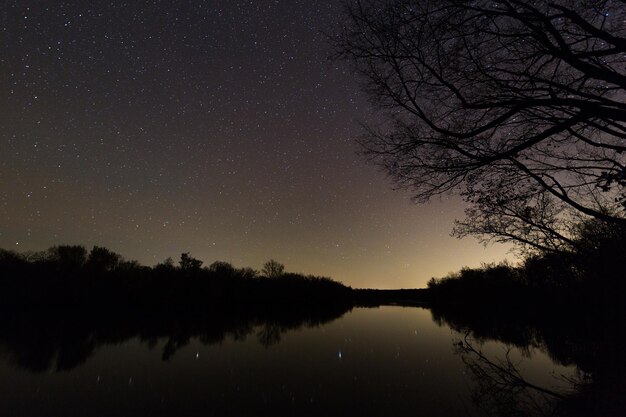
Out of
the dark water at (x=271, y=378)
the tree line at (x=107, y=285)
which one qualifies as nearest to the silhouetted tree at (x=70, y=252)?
the tree line at (x=107, y=285)

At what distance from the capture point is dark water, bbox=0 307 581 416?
710cm

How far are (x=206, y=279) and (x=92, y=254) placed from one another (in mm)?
22608

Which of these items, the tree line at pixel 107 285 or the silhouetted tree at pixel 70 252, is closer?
the tree line at pixel 107 285

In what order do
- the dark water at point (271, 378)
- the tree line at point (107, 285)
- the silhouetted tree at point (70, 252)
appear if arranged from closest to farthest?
the dark water at point (271, 378)
the tree line at point (107, 285)
the silhouetted tree at point (70, 252)

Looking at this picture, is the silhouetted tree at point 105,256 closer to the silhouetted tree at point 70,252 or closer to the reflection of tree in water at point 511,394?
the silhouetted tree at point 70,252

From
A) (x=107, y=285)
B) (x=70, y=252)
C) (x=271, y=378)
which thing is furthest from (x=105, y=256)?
(x=271, y=378)

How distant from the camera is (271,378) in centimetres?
973

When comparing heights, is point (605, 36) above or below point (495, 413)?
above

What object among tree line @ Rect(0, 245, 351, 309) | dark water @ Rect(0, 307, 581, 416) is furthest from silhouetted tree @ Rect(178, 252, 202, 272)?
dark water @ Rect(0, 307, 581, 416)

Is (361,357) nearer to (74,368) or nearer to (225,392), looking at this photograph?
(225,392)

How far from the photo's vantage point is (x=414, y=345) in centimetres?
1582

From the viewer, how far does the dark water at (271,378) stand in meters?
7.10

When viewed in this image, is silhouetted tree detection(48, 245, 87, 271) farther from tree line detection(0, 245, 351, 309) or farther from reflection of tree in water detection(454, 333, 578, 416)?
reflection of tree in water detection(454, 333, 578, 416)

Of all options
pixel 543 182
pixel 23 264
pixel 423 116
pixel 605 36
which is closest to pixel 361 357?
pixel 543 182
